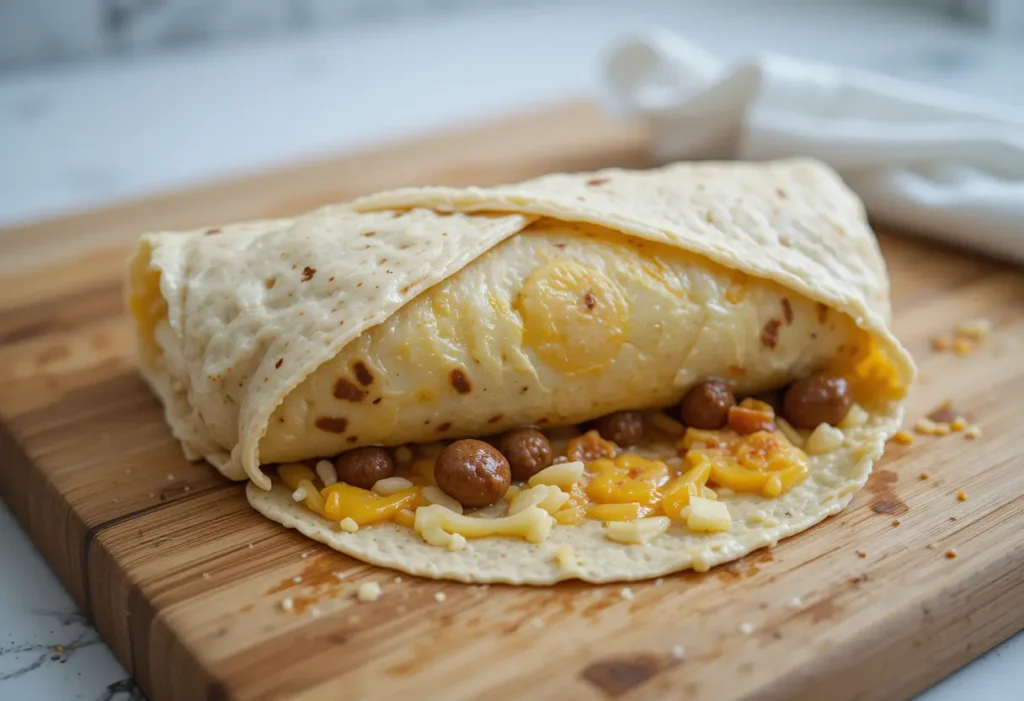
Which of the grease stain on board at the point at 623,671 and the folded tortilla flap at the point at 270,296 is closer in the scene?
the grease stain on board at the point at 623,671

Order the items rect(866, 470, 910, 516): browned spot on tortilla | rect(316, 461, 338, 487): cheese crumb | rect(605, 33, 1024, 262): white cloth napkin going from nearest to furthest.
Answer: rect(866, 470, 910, 516): browned spot on tortilla → rect(316, 461, 338, 487): cheese crumb → rect(605, 33, 1024, 262): white cloth napkin

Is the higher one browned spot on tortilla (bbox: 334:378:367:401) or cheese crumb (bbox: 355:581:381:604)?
browned spot on tortilla (bbox: 334:378:367:401)

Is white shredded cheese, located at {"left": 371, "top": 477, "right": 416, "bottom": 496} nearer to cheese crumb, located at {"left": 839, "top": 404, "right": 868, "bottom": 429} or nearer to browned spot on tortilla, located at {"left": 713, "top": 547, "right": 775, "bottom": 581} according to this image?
browned spot on tortilla, located at {"left": 713, "top": 547, "right": 775, "bottom": 581}

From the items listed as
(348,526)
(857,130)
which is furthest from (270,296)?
(857,130)

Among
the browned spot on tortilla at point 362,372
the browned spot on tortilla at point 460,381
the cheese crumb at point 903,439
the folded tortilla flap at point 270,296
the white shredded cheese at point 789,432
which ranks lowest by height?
the cheese crumb at point 903,439

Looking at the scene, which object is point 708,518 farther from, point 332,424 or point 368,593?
point 332,424

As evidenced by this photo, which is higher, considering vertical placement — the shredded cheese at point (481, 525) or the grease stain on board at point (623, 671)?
the shredded cheese at point (481, 525)

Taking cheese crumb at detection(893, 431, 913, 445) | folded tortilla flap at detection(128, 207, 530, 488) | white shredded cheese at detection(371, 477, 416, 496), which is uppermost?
folded tortilla flap at detection(128, 207, 530, 488)

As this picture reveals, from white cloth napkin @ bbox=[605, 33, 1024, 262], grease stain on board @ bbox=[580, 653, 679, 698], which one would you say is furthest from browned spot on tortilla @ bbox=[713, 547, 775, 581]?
white cloth napkin @ bbox=[605, 33, 1024, 262]

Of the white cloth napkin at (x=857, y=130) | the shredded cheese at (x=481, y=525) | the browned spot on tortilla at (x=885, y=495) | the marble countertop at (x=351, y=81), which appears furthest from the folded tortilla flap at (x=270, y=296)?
the white cloth napkin at (x=857, y=130)

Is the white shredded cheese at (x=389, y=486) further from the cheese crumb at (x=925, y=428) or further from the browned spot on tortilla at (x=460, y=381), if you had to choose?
the cheese crumb at (x=925, y=428)
